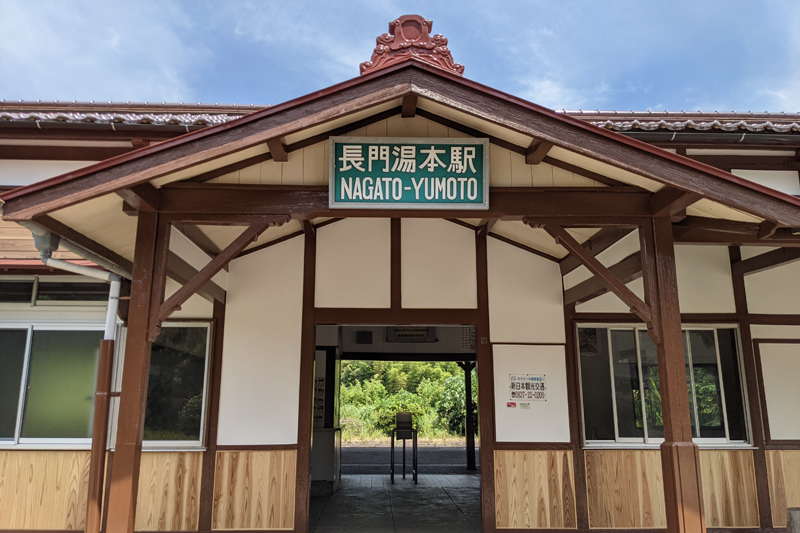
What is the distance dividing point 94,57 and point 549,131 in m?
20.8

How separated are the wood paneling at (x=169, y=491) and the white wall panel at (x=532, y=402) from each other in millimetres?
3124

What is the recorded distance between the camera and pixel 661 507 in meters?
5.95

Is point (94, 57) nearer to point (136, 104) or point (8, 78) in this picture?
point (8, 78)

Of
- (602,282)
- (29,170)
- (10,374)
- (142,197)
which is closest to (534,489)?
(602,282)

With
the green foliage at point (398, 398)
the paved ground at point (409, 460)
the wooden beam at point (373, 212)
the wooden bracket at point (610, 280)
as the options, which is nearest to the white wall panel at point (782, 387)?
the wooden bracket at point (610, 280)

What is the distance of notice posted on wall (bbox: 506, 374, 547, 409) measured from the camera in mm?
6211

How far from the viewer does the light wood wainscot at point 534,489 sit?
5.95m

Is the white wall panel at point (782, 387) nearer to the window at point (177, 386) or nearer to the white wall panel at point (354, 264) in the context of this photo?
the white wall panel at point (354, 264)

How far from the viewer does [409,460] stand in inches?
562

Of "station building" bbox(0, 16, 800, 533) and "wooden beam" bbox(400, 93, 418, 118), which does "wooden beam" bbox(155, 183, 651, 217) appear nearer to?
"station building" bbox(0, 16, 800, 533)

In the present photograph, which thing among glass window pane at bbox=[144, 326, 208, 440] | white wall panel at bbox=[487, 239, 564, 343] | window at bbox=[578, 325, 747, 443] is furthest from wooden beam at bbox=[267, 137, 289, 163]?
window at bbox=[578, 325, 747, 443]

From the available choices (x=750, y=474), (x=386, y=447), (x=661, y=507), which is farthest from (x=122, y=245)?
(x=386, y=447)

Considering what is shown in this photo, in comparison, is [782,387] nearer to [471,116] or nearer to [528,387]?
[528,387]

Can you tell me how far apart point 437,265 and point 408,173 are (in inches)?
96.4
